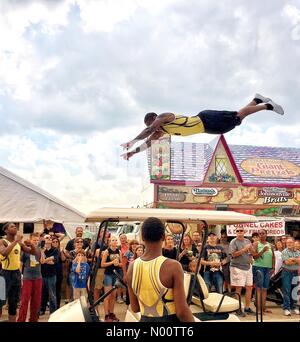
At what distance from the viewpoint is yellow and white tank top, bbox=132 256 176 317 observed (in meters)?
3.39

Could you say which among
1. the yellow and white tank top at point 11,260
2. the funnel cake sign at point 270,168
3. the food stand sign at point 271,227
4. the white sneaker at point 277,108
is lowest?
the yellow and white tank top at point 11,260

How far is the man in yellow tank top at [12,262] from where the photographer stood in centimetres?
787

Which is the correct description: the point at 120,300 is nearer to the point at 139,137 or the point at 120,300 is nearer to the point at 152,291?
the point at 139,137

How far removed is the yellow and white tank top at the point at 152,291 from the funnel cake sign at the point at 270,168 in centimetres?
2065

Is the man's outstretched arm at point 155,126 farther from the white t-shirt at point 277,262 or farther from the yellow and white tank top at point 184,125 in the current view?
the white t-shirt at point 277,262

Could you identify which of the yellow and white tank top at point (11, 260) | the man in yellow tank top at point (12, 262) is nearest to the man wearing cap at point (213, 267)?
the man in yellow tank top at point (12, 262)

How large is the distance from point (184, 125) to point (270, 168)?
19.0 metres

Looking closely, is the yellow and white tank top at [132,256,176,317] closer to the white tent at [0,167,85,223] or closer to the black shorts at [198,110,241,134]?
the black shorts at [198,110,241,134]

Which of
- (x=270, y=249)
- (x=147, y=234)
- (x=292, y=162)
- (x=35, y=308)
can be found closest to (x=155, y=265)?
(x=147, y=234)

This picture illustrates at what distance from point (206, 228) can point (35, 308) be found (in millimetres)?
4327

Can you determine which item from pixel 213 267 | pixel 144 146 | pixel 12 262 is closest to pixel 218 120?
pixel 144 146

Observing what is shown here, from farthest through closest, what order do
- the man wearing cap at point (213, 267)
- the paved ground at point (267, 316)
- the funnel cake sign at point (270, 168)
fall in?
the funnel cake sign at point (270, 168), the man wearing cap at point (213, 267), the paved ground at point (267, 316)

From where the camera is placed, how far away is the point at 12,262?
8281mm

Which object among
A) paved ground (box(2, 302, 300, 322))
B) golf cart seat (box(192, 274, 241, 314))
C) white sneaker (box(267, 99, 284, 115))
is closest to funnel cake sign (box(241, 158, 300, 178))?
paved ground (box(2, 302, 300, 322))
